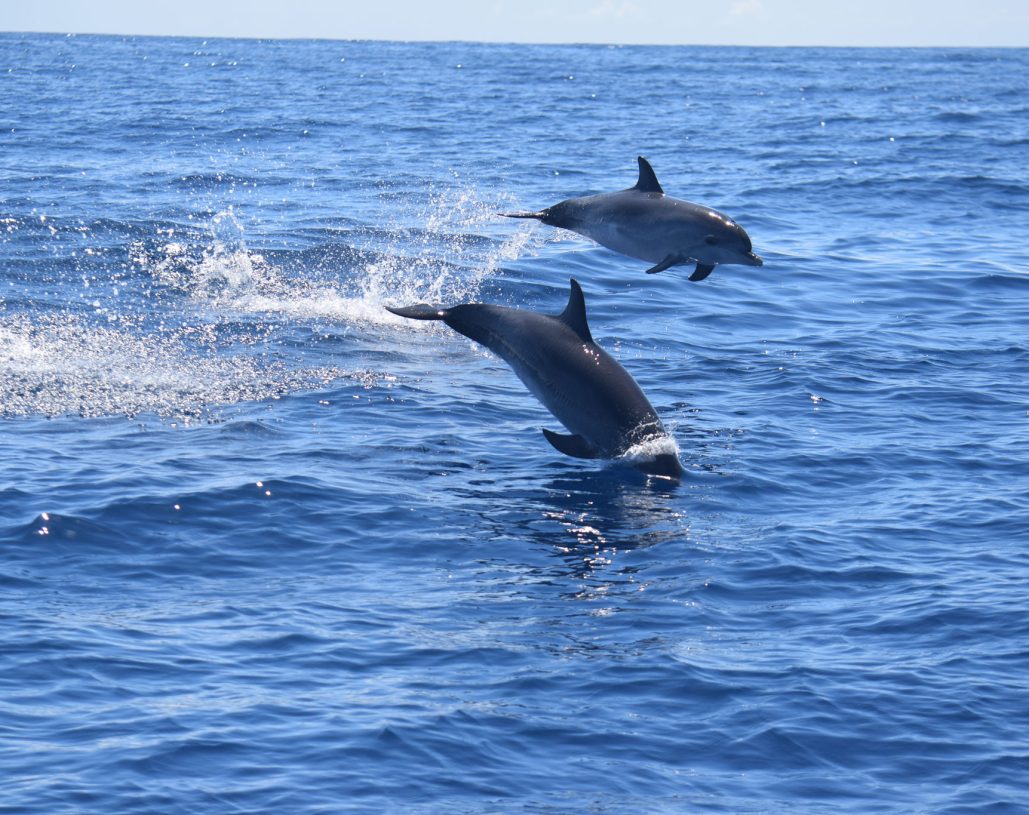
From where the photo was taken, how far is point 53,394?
619 inches

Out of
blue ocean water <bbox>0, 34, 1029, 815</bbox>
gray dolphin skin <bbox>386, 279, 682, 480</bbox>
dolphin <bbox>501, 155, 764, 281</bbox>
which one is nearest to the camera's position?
blue ocean water <bbox>0, 34, 1029, 815</bbox>

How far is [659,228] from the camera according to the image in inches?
608

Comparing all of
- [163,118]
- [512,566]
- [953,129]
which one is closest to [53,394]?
[512,566]

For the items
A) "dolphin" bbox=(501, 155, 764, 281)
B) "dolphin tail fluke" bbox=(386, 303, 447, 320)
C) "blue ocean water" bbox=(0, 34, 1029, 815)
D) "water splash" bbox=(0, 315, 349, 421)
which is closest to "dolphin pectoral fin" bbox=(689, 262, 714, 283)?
"dolphin" bbox=(501, 155, 764, 281)

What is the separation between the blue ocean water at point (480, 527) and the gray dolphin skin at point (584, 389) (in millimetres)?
386

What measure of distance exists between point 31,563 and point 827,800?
649 centimetres

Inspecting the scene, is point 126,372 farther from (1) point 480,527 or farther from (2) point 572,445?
(2) point 572,445

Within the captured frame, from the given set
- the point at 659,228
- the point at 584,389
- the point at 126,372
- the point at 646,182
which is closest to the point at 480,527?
the point at 584,389

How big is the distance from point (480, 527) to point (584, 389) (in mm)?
1821

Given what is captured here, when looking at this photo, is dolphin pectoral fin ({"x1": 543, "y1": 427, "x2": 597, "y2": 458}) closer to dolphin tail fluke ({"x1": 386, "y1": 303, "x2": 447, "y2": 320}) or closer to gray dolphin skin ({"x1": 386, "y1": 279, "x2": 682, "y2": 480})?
gray dolphin skin ({"x1": 386, "y1": 279, "x2": 682, "y2": 480})

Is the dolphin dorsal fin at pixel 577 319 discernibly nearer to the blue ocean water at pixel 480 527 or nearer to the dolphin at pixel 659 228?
the blue ocean water at pixel 480 527

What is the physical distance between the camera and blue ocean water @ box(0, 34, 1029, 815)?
8742 mm

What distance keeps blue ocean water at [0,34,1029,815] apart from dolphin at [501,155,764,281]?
1.87 m

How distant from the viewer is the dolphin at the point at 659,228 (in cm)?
1545
